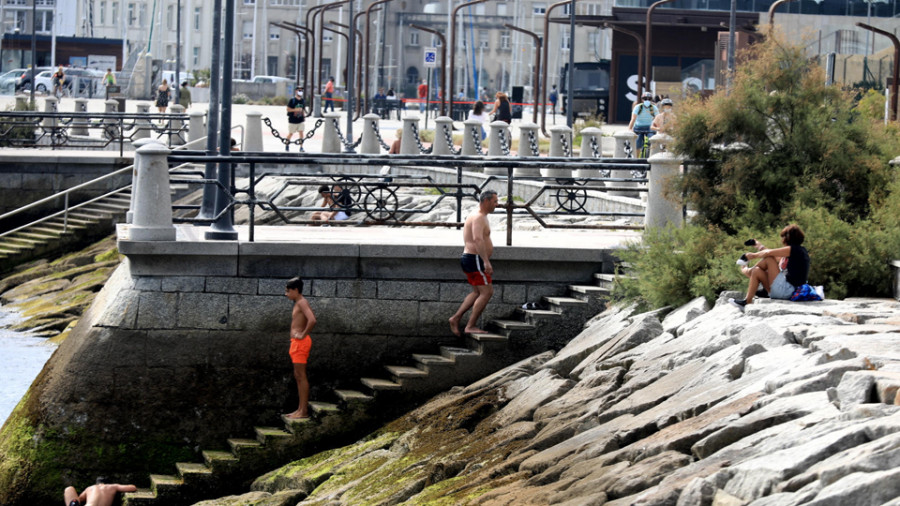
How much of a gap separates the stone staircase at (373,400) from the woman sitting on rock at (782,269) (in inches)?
84.0

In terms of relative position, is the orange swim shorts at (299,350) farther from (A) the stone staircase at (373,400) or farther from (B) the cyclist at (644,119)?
(B) the cyclist at (644,119)

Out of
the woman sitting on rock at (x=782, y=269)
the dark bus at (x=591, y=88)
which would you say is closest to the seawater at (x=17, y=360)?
the woman sitting on rock at (x=782, y=269)

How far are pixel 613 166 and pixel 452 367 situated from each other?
255cm

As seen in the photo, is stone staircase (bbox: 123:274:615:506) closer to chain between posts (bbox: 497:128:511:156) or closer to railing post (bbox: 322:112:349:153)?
chain between posts (bbox: 497:128:511:156)

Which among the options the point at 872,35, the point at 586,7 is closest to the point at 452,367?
the point at 872,35

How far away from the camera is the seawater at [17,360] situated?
17.8 meters

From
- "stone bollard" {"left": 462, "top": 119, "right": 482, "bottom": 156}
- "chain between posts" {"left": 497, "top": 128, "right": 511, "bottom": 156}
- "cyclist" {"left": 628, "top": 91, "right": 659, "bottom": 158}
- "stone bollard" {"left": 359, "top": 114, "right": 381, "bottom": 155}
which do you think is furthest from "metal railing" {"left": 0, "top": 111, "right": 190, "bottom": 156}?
"cyclist" {"left": 628, "top": 91, "right": 659, "bottom": 158}

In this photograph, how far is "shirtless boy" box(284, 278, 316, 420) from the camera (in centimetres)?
1184

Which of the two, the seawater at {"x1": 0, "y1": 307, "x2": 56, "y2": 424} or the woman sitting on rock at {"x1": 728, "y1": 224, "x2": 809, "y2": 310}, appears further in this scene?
the seawater at {"x1": 0, "y1": 307, "x2": 56, "y2": 424}

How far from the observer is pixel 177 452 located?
40.4 feet

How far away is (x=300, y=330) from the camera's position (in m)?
11.9

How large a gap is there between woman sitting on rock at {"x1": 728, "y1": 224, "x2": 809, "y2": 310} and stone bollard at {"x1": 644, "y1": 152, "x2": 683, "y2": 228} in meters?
2.11

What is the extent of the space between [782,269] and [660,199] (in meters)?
2.50

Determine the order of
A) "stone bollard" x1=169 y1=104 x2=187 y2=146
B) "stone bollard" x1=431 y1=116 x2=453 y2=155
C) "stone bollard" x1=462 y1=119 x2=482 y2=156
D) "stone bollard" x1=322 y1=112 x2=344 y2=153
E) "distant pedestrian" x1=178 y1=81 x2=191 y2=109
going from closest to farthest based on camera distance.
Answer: "stone bollard" x1=462 y1=119 x2=482 y2=156, "stone bollard" x1=431 y1=116 x2=453 y2=155, "stone bollard" x1=322 y1=112 x2=344 y2=153, "stone bollard" x1=169 y1=104 x2=187 y2=146, "distant pedestrian" x1=178 y1=81 x2=191 y2=109
